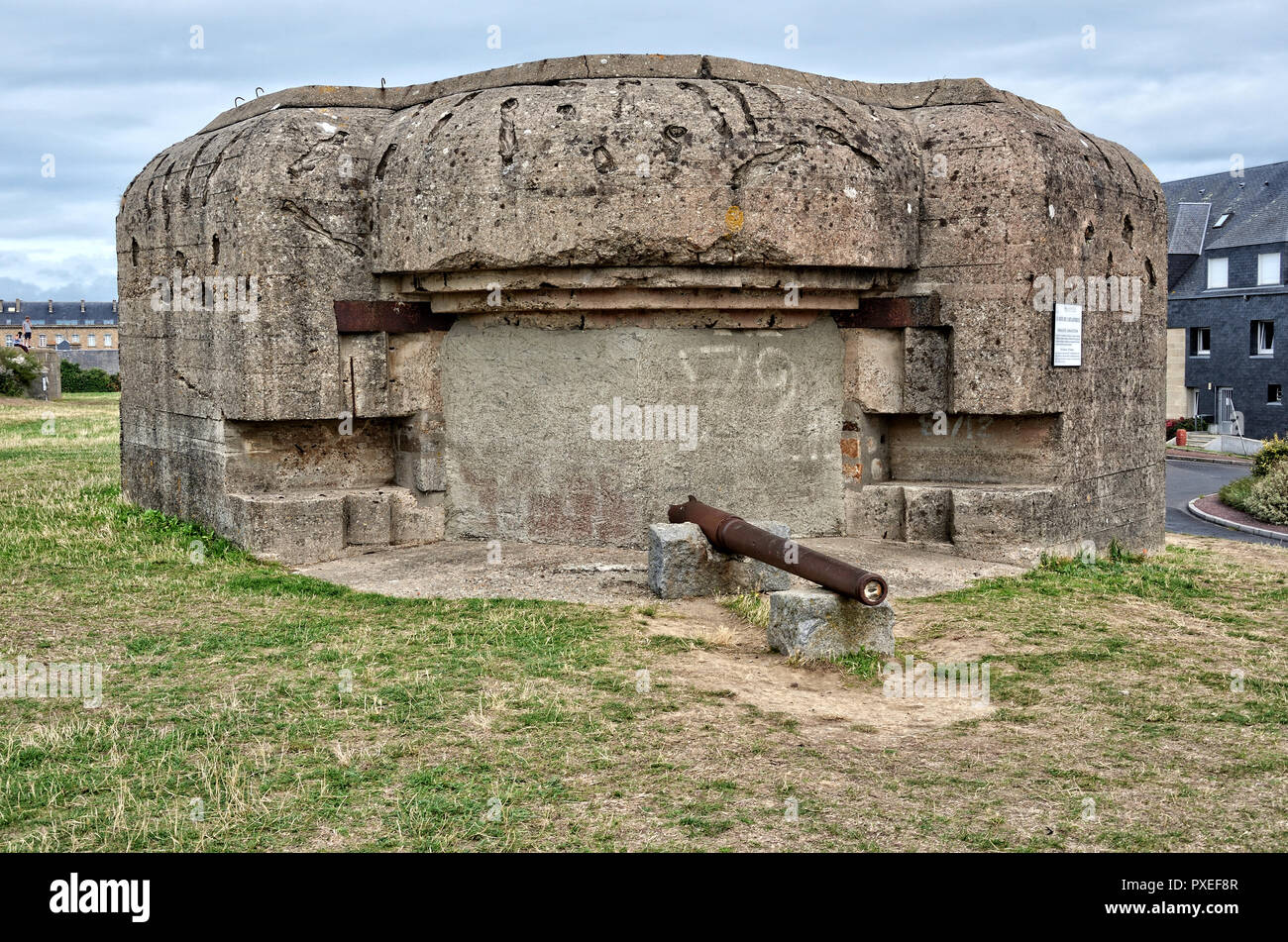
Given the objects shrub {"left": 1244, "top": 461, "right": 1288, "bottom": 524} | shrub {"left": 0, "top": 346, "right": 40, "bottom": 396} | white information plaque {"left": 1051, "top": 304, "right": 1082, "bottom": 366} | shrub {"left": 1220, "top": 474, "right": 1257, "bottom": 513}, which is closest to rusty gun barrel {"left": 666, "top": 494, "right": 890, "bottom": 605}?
white information plaque {"left": 1051, "top": 304, "right": 1082, "bottom": 366}

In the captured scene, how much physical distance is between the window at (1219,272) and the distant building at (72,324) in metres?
59.4

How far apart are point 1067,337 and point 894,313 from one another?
117 cm

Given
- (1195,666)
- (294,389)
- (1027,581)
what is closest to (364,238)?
(294,389)

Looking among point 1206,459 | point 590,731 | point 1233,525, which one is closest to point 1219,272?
point 1206,459

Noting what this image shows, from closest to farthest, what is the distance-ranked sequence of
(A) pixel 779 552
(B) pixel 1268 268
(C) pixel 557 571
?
(A) pixel 779 552, (C) pixel 557 571, (B) pixel 1268 268

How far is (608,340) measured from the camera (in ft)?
26.0

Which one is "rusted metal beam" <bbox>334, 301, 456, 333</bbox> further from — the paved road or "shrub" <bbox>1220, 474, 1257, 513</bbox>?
"shrub" <bbox>1220, 474, 1257, 513</bbox>

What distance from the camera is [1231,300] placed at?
34688 mm

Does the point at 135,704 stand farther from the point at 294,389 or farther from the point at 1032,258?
the point at 1032,258

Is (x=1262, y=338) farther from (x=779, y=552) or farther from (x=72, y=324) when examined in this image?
(x=72, y=324)

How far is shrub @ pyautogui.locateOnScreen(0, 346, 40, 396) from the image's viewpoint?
1195 inches

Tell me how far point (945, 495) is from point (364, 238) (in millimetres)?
4414

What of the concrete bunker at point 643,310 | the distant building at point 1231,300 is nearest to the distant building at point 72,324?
the distant building at point 1231,300

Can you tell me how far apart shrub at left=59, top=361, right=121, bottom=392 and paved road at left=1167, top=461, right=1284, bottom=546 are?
1348 inches
